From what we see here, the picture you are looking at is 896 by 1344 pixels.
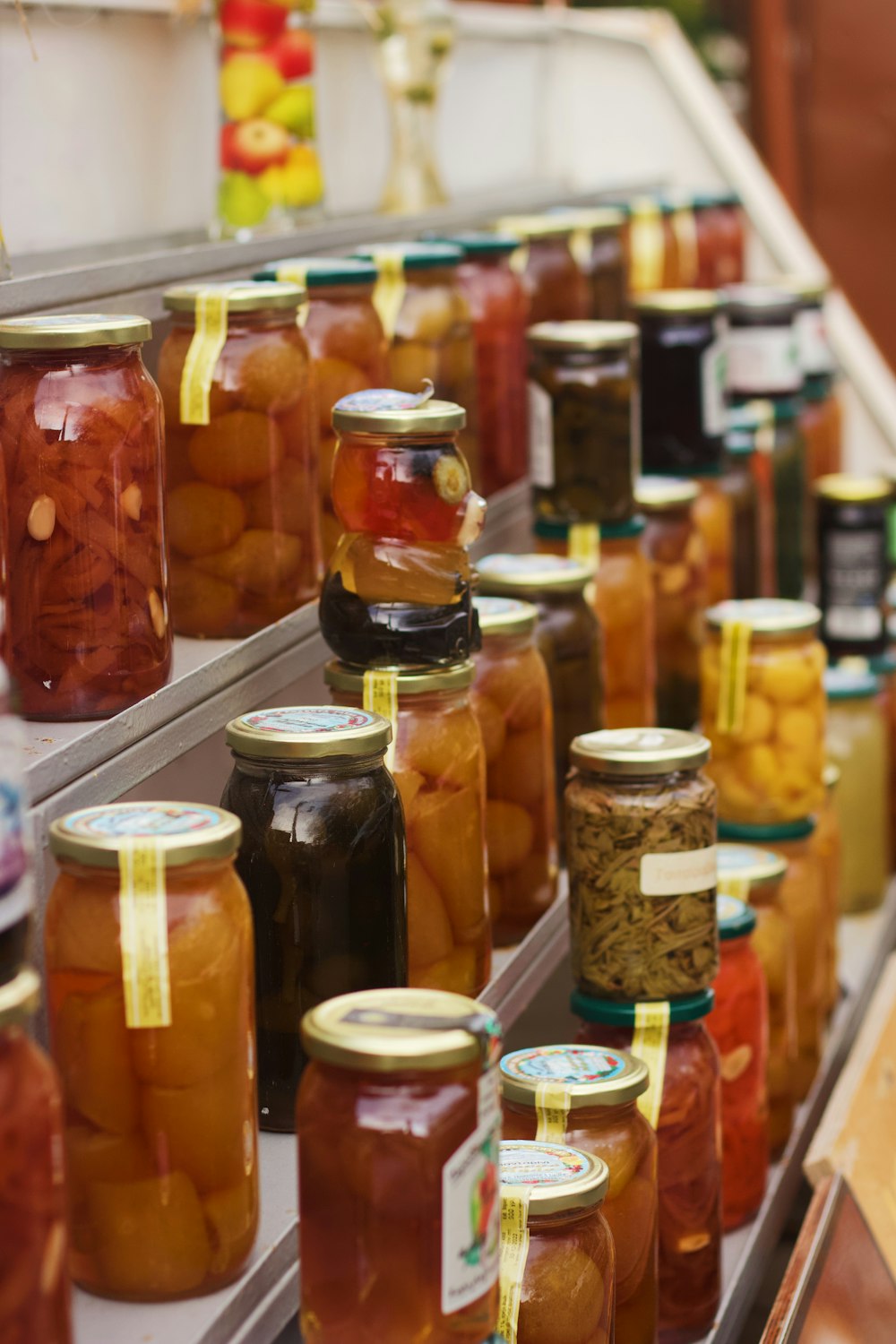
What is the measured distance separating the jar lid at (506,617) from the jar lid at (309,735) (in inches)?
11.9

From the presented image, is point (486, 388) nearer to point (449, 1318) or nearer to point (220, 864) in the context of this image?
point (220, 864)

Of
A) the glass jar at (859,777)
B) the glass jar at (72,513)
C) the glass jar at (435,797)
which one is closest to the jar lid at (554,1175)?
the glass jar at (435,797)

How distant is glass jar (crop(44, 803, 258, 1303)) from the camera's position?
3.15ft

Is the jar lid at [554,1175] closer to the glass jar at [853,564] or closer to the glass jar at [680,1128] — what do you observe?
the glass jar at [680,1128]

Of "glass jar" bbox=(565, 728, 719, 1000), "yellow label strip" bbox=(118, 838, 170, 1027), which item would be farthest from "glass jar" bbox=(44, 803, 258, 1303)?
"glass jar" bbox=(565, 728, 719, 1000)

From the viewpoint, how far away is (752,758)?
2014 millimetres

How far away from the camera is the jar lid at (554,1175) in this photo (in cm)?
119

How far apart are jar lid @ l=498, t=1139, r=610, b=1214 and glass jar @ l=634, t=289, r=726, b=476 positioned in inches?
43.2

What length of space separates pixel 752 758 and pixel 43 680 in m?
1.05

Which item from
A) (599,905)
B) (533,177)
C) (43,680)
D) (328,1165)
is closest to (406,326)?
(599,905)

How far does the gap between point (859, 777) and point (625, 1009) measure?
1179mm

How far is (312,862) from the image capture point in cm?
114

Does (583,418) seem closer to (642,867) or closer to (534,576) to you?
(534,576)

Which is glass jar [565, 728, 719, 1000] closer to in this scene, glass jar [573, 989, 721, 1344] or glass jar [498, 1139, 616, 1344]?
glass jar [573, 989, 721, 1344]
